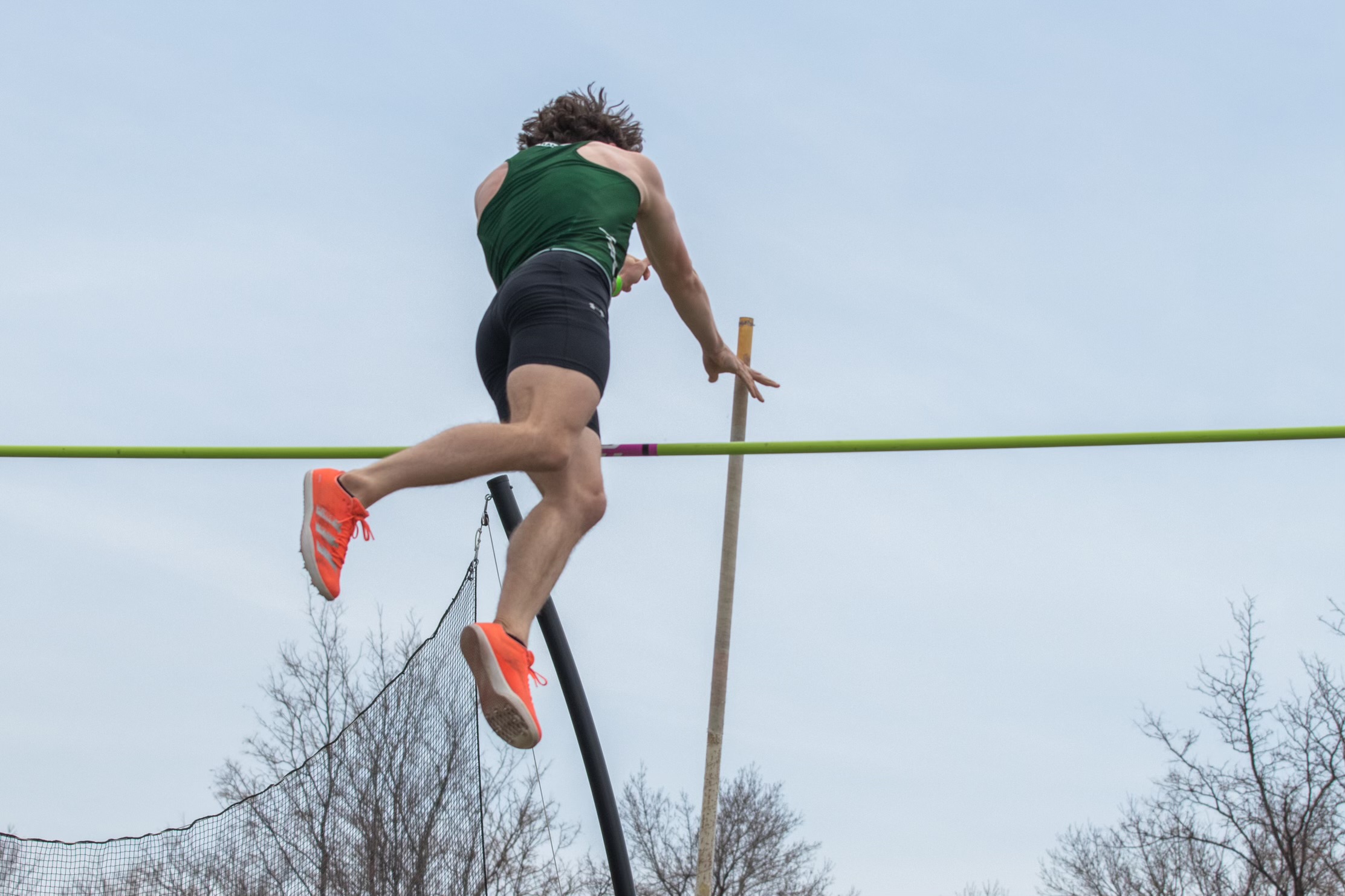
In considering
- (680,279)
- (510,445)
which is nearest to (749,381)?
(680,279)

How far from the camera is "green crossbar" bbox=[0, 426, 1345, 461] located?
4.12 m

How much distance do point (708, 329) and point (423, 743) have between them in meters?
2.29

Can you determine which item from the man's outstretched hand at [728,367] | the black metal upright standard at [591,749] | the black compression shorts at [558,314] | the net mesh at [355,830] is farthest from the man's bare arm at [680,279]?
the net mesh at [355,830]

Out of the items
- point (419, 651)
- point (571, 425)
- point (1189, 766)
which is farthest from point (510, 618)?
point (1189, 766)

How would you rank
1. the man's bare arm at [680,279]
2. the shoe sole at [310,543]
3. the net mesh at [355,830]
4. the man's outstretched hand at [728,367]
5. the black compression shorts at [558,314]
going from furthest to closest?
the net mesh at [355,830]
the man's outstretched hand at [728,367]
the man's bare arm at [680,279]
the black compression shorts at [558,314]
the shoe sole at [310,543]

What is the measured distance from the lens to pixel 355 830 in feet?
19.5

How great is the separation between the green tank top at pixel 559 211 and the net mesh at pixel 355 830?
1.81 meters

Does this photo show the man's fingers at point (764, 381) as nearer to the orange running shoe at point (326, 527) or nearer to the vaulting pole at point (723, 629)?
the vaulting pole at point (723, 629)

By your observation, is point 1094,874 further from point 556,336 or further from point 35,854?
point 556,336

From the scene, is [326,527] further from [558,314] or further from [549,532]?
[558,314]

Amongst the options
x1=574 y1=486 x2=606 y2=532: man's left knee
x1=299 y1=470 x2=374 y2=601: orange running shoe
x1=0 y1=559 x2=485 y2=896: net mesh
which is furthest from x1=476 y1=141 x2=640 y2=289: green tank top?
x1=0 y1=559 x2=485 y2=896: net mesh

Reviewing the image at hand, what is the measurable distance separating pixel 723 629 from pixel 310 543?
226 centimetres

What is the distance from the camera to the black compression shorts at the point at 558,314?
10.1 ft

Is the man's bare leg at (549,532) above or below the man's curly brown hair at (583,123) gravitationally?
below
